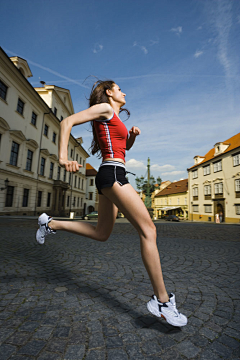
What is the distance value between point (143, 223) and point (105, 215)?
1.54 feet

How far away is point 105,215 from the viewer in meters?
1.99

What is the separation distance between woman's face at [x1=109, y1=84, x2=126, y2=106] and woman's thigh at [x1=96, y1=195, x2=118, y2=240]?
982mm

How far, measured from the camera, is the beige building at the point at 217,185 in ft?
89.6

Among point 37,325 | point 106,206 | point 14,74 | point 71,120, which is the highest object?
point 14,74

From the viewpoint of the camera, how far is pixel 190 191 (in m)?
39.1

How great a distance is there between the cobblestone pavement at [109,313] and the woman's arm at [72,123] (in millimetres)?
1258

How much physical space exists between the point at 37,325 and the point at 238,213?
29.2m

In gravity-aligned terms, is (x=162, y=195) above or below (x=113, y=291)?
above

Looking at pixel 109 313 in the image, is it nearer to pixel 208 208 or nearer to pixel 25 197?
pixel 25 197

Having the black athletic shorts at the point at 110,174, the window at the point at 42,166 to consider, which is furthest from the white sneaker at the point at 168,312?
the window at the point at 42,166

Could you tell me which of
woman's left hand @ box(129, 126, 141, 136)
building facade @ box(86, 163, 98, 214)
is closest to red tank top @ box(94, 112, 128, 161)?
woman's left hand @ box(129, 126, 141, 136)

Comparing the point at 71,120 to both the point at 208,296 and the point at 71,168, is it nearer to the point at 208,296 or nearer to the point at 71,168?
the point at 71,168

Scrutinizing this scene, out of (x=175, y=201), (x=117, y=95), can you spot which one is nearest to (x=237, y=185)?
(x=175, y=201)

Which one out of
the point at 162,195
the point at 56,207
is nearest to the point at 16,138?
the point at 56,207
